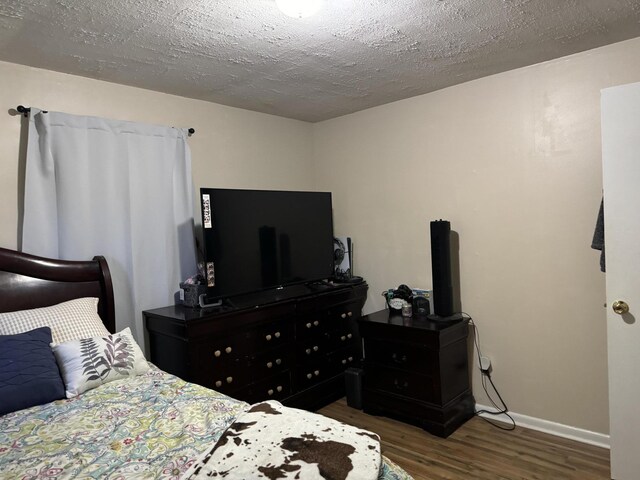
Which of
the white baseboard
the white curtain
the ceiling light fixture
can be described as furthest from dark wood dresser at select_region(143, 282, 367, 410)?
the ceiling light fixture

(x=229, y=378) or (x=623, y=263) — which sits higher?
(x=623, y=263)

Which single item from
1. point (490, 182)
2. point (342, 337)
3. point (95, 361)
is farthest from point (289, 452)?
point (490, 182)

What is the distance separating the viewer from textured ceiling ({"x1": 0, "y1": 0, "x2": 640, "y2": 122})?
1956mm

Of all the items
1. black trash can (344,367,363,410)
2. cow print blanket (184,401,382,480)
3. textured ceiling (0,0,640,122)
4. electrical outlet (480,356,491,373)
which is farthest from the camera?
black trash can (344,367,363,410)

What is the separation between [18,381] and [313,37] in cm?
210

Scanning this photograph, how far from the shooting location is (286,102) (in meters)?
3.49

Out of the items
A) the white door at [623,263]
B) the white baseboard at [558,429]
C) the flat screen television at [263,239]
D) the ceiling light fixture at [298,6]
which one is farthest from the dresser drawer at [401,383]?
the ceiling light fixture at [298,6]

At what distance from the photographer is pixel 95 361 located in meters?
2.09

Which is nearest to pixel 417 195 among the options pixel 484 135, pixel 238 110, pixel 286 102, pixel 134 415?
pixel 484 135

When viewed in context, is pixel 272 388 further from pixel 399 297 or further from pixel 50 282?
pixel 50 282

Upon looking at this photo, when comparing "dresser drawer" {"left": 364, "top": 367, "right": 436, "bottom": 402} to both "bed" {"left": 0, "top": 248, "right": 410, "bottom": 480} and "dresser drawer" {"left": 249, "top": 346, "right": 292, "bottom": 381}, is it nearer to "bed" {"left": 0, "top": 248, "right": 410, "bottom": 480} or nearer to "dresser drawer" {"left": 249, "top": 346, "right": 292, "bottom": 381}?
"dresser drawer" {"left": 249, "top": 346, "right": 292, "bottom": 381}

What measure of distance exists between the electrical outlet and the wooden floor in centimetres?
35

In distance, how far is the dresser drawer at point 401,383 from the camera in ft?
9.73

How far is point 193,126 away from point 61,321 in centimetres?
170
